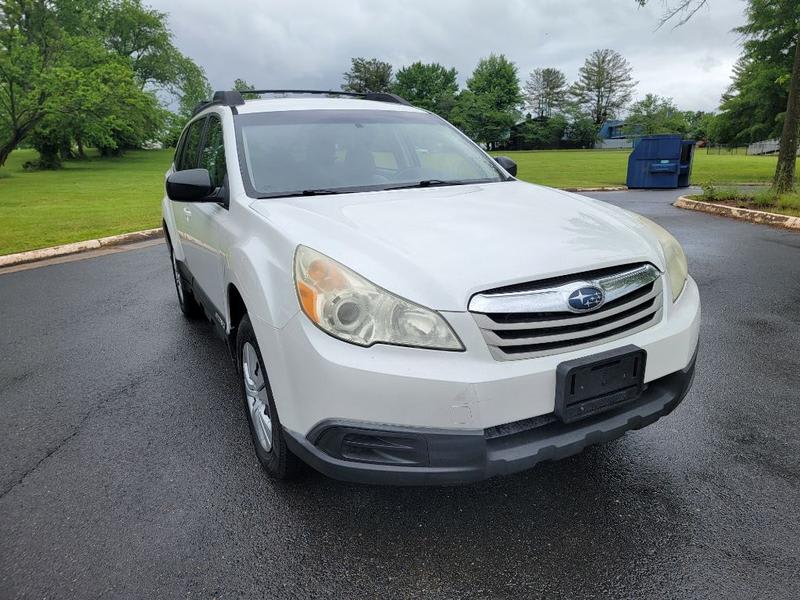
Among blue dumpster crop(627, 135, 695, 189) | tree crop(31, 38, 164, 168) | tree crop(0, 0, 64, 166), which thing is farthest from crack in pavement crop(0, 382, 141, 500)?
tree crop(0, 0, 64, 166)

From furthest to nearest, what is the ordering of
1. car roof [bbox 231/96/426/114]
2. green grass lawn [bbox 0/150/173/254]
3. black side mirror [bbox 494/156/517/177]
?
1. green grass lawn [bbox 0/150/173/254]
2. black side mirror [bbox 494/156/517/177]
3. car roof [bbox 231/96/426/114]

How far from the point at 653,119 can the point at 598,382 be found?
80.4 meters

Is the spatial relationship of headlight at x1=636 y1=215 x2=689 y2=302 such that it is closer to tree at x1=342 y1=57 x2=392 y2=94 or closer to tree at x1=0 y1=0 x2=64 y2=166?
tree at x1=0 y1=0 x2=64 y2=166

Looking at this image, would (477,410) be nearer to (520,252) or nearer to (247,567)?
(520,252)

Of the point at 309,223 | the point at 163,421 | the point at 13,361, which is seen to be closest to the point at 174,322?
the point at 13,361

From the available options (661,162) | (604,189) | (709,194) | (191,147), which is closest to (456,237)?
(191,147)

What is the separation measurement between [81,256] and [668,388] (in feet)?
28.6

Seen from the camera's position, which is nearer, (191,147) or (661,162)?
(191,147)

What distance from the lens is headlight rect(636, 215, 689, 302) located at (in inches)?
94.9

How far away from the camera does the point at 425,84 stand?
98.8 meters

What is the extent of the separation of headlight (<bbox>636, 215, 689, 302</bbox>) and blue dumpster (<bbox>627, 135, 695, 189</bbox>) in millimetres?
16157

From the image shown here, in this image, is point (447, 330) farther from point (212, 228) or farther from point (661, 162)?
point (661, 162)

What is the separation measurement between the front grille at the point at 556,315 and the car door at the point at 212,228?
160 cm

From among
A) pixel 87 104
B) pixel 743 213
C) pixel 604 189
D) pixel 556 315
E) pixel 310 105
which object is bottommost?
pixel 604 189
